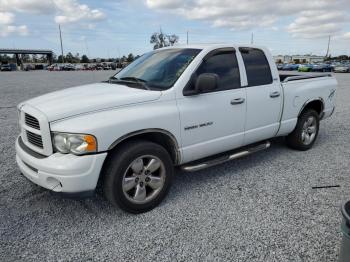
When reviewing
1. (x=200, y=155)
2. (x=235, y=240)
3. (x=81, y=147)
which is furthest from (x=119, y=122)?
(x=235, y=240)

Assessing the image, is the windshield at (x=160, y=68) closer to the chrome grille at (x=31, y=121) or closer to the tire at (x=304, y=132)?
the chrome grille at (x=31, y=121)

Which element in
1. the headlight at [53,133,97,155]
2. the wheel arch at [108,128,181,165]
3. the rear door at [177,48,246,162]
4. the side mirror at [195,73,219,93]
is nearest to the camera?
the headlight at [53,133,97,155]

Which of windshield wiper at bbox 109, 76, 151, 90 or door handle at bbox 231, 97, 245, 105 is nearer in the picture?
windshield wiper at bbox 109, 76, 151, 90

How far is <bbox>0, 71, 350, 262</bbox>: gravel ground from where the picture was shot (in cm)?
279

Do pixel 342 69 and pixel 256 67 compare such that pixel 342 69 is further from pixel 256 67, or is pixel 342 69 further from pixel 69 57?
pixel 69 57

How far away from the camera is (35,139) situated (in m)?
3.19

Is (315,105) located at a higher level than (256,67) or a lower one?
lower

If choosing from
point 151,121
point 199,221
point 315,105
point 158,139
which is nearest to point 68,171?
point 151,121

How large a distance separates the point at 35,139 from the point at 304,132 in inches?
176

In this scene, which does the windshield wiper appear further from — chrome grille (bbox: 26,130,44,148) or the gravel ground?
the gravel ground

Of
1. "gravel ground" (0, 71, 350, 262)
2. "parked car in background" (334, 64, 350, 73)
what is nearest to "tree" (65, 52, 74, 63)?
"parked car in background" (334, 64, 350, 73)

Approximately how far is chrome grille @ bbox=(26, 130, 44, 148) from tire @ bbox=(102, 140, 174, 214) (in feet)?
2.34

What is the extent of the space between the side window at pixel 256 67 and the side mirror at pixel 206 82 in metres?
1.00

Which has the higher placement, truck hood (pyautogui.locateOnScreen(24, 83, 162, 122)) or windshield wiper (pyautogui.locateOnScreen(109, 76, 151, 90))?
windshield wiper (pyautogui.locateOnScreen(109, 76, 151, 90))
